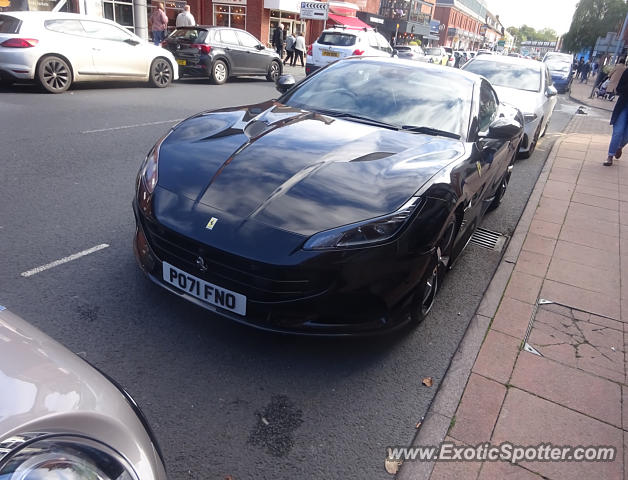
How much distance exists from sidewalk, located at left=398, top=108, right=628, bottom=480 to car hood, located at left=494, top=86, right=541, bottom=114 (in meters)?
3.14

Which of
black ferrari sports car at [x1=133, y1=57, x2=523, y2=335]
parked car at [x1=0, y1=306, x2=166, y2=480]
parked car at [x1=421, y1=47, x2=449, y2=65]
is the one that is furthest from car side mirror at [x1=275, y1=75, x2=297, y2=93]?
parked car at [x1=421, y1=47, x2=449, y2=65]

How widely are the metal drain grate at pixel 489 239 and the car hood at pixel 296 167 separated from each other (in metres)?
1.53

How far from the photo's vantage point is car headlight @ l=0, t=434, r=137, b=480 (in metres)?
0.95

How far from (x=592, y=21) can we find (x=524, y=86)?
1861 inches

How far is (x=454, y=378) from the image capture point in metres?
2.66

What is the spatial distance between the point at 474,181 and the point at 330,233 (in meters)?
1.57

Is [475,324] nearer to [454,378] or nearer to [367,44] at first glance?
[454,378]

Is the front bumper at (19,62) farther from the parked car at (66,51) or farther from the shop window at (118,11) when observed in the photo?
the shop window at (118,11)

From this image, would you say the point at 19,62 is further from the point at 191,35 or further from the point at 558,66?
the point at 558,66

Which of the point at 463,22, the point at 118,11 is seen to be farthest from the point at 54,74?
the point at 463,22

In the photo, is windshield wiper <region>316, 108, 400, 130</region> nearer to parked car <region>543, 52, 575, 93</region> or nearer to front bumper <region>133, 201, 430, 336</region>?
front bumper <region>133, 201, 430, 336</region>

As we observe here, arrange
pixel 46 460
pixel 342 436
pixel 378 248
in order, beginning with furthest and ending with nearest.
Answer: pixel 378 248
pixel 342 436
pixel 46 460

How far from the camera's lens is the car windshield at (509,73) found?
8.52 meters

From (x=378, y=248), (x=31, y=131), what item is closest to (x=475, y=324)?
(x=378, y=248)
